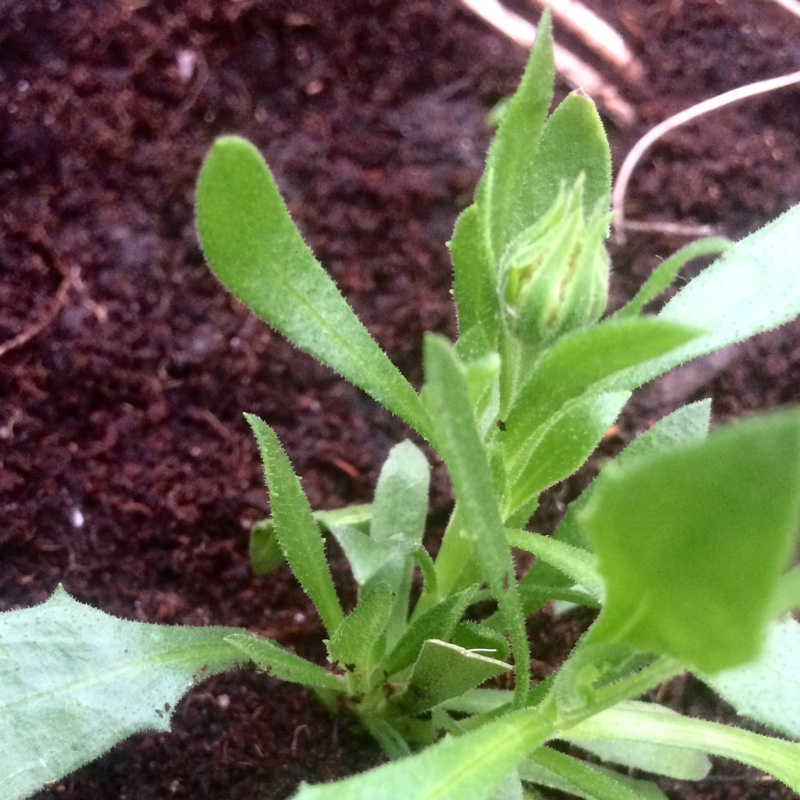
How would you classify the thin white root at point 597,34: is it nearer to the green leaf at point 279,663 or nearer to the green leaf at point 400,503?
the green leaf at point 400,503

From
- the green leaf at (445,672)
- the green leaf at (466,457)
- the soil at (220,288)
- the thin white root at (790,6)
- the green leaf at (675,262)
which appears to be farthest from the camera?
the thin white root at (790,6)

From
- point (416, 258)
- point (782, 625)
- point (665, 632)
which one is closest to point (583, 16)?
point (416, 258)

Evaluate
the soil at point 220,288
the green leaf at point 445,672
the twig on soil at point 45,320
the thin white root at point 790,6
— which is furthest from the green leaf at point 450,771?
the thin white root at point 790,6

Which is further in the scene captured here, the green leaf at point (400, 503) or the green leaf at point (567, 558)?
the green leaf at point (400, 503)

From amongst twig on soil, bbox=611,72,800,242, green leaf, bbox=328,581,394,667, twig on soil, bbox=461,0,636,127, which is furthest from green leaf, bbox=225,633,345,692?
twig on soil, bbox=461,0,636,127

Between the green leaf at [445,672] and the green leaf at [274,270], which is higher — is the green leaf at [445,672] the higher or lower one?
the lower one

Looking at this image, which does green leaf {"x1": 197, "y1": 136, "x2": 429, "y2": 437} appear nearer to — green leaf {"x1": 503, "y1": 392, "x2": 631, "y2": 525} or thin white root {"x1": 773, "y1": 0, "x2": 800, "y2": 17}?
green leaf {"x1": 503, "y1": 392, "x2": 631, "y2": 525}
